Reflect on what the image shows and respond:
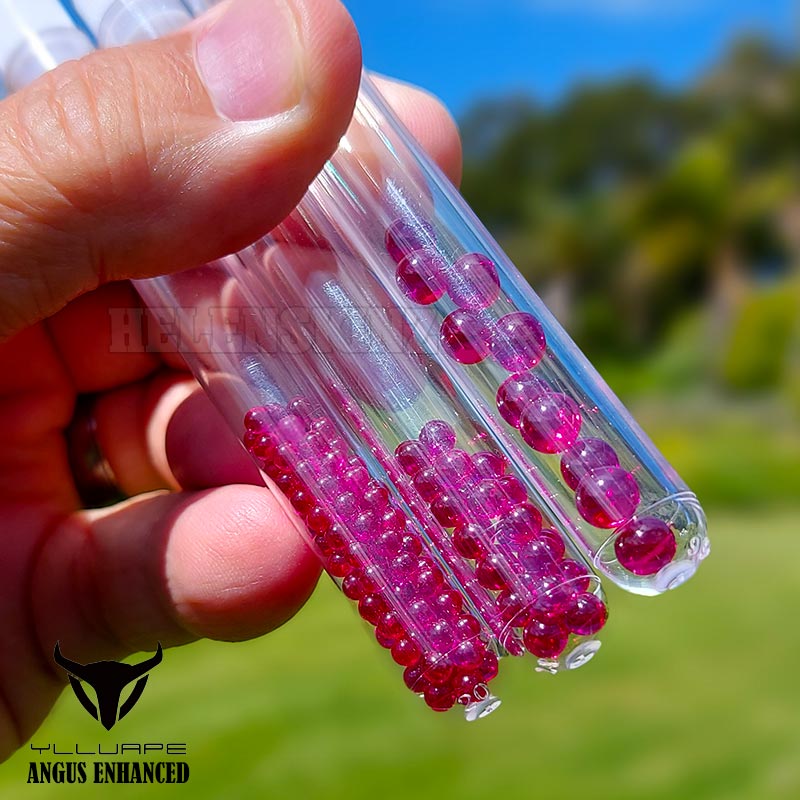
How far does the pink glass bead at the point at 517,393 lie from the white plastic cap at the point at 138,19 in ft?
1.05

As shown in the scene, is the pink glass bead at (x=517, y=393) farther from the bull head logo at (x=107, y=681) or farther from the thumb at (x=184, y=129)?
the bull head logo at (x=107, y=681)

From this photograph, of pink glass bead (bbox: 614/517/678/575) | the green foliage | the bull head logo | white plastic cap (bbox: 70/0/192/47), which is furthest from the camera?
the green foliage

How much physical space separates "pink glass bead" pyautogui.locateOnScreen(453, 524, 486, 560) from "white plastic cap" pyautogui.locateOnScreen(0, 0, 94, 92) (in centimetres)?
41

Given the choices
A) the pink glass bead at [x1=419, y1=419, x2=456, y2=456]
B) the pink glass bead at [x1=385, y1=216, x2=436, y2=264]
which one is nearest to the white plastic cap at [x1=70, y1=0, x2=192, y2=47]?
the pink glass bead at [x1=385, y1=216, x2=436, y2=264]

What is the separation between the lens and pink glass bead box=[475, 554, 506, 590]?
1.57 feet

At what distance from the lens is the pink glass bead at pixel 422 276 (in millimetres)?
520

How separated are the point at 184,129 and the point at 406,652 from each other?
0.31 meters

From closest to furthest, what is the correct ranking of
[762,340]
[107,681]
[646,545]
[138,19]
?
[646,545] → [138,19] → [107,681] → [762,340]

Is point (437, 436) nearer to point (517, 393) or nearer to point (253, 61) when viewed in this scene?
point (517, 393)

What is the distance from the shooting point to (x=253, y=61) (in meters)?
0.48

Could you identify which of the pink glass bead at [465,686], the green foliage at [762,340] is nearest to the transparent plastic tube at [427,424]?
the pink glass bead at [465,686]

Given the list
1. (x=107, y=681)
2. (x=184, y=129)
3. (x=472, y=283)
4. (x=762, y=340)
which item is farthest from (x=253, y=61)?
(x=762, y=340)

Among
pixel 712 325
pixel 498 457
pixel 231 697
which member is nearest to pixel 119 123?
pixel 498 457

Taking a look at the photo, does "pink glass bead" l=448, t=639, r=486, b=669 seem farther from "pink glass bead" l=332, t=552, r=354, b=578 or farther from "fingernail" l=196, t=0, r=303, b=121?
"fingernail" l=196, t=0, r=303, b=121
